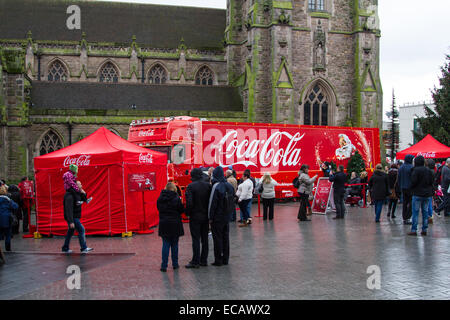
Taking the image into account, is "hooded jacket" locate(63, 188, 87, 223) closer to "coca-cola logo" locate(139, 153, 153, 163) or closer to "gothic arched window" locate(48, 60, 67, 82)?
"coca-cola logo" locate(139, 153, 153, 163)

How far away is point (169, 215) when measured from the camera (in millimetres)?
9164

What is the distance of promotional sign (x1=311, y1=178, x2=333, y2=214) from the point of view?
17.9 m

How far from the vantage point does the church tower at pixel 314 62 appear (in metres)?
32.1

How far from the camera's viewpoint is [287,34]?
32.1 metres

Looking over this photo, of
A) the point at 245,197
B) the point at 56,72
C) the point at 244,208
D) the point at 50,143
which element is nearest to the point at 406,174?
the point at 245,197

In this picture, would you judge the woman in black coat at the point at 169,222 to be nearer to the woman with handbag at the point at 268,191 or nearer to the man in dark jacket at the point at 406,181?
the woman with handbag at the point at 268,191

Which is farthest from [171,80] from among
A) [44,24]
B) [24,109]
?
[24,109]

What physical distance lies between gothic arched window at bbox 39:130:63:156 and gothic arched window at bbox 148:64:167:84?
1142cm

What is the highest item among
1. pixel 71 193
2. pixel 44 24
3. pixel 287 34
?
pixel 44 24

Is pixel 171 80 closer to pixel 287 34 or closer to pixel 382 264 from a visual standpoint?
pixel 287 34

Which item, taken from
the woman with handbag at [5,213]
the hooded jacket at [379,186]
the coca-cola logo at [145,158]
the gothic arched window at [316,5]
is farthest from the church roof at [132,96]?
the woman with handbag at [5,213]

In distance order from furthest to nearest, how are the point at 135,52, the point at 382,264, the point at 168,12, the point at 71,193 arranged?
the point at 168,12 < the point at 135,52 < the point at 71,193 < the point at 382,264

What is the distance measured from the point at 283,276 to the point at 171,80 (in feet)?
108

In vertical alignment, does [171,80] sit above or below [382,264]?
above
